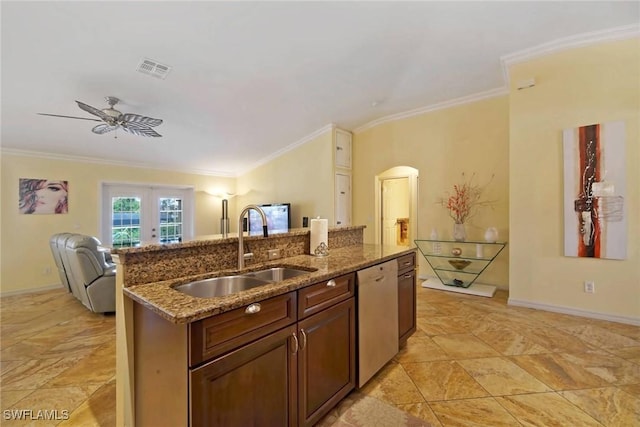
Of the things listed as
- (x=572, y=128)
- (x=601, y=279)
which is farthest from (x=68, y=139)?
(x=601, y=279)

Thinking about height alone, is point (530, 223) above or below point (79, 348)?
above

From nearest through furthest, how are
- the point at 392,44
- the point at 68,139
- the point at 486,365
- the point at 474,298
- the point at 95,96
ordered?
1. the point at 486,365
2. the point at 392,44
3. the point at 95,96
4. the point at 474,298
5. the point at 68,139

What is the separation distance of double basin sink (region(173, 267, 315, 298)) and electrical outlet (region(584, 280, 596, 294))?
3378 millimetres

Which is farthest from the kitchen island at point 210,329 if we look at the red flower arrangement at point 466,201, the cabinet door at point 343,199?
the cabinet door at point 343,199

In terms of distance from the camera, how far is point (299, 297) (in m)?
1.45

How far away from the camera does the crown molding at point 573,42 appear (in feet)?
9.76

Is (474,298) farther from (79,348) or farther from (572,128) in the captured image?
(79,348)

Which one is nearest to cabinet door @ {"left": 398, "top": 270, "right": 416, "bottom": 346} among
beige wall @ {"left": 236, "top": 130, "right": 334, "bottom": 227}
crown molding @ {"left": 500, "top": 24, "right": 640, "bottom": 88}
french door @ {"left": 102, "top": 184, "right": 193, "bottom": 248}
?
beige wall @ {"left": 236, "top": 130, "right": 334, "bottom": 227}

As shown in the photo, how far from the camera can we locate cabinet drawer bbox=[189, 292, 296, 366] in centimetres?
106

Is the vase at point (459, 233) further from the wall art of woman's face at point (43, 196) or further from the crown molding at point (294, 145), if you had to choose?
the wall art of woman's face at point (43, 196)

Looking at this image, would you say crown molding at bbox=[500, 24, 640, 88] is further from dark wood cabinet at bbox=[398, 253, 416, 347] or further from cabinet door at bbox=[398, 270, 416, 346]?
cabinet door at bbox=[398, 270, 416, 346]

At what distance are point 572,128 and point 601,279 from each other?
1695mm

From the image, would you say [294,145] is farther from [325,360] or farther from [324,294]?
[325,360]

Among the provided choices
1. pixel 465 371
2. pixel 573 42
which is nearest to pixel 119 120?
pixel 465 371
